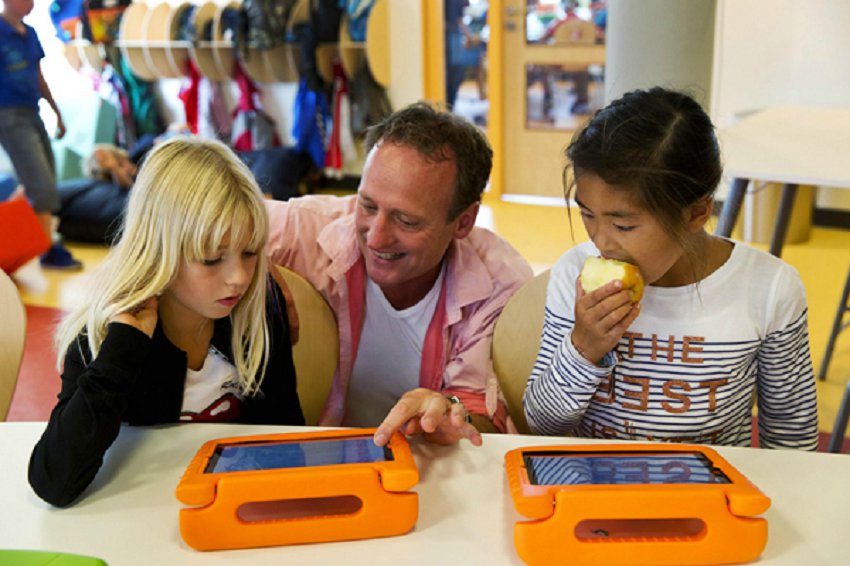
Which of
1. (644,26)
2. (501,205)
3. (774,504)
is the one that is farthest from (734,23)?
(774,504)

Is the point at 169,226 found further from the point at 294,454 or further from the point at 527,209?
the point at 527,209

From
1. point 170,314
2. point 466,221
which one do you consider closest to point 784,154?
point 466,221

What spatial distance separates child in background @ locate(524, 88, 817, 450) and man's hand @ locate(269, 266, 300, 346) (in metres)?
0.50

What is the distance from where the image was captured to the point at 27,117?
5047 millimetres

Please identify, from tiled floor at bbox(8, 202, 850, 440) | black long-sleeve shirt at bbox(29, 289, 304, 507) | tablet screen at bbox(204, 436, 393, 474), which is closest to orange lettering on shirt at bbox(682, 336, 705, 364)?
tablet screen at bbox(204, 436, 393, 474)

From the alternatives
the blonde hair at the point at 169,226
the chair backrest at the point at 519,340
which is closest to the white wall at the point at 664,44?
the chair backrest at the point at 519,340

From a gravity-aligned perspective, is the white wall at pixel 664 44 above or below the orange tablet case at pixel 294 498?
above

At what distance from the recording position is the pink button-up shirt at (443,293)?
1831 millimetres

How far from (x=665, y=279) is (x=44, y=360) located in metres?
3.22

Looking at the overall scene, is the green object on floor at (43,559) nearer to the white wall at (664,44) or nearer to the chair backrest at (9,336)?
the chair backrest at (9,336)

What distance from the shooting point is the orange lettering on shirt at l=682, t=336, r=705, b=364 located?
1492mm

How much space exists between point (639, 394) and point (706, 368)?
0.12 m

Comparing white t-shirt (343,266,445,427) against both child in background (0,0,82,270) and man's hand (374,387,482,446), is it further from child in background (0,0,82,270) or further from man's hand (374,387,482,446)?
child in background (0,0,82,270)

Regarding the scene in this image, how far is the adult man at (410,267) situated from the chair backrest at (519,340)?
52mm
